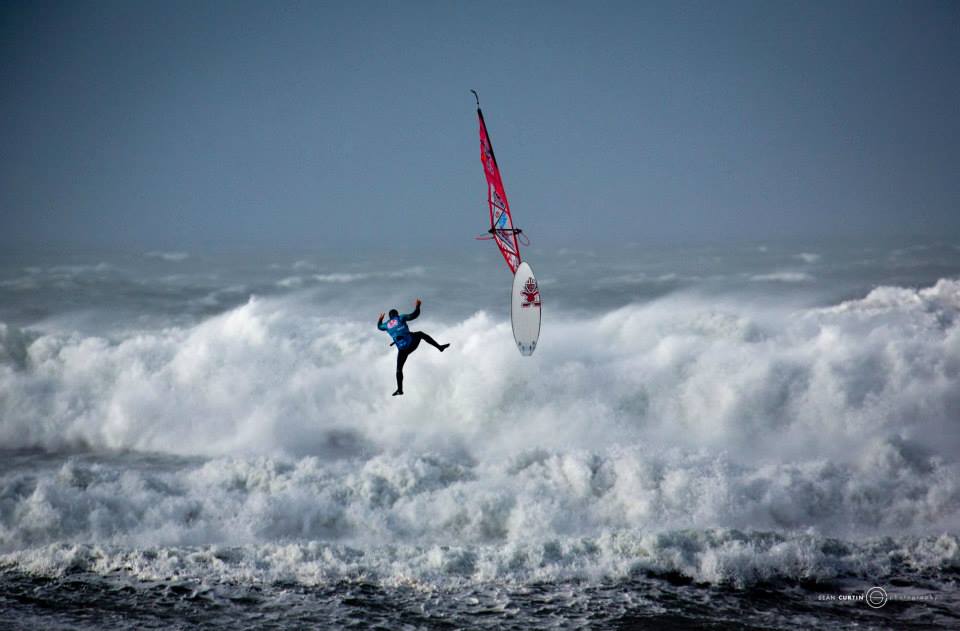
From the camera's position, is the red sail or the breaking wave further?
the breaking wave

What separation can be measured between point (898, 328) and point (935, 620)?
947 cm

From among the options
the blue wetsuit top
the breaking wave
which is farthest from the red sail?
the breaking wave

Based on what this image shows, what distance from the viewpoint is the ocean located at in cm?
675

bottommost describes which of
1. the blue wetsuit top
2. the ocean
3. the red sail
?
the ocean

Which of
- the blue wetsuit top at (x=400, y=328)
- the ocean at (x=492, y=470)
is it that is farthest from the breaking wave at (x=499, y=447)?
the blue wetsuit top at (x=400, y=328)

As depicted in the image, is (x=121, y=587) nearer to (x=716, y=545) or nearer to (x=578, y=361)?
(x=716, y=545)

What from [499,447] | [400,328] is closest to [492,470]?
[499,447]

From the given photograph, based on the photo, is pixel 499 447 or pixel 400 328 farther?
pixel 499 447

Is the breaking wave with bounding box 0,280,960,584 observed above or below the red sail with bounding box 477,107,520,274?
below

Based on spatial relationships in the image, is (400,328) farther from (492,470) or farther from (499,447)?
(499,447)

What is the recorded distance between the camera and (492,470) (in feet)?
31.3

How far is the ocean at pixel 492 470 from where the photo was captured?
22.1 feet

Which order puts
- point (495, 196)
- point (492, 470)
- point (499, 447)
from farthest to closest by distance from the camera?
point (499, 447), point (492, 470), point (495, 196)

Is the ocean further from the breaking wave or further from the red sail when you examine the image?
the red sail
